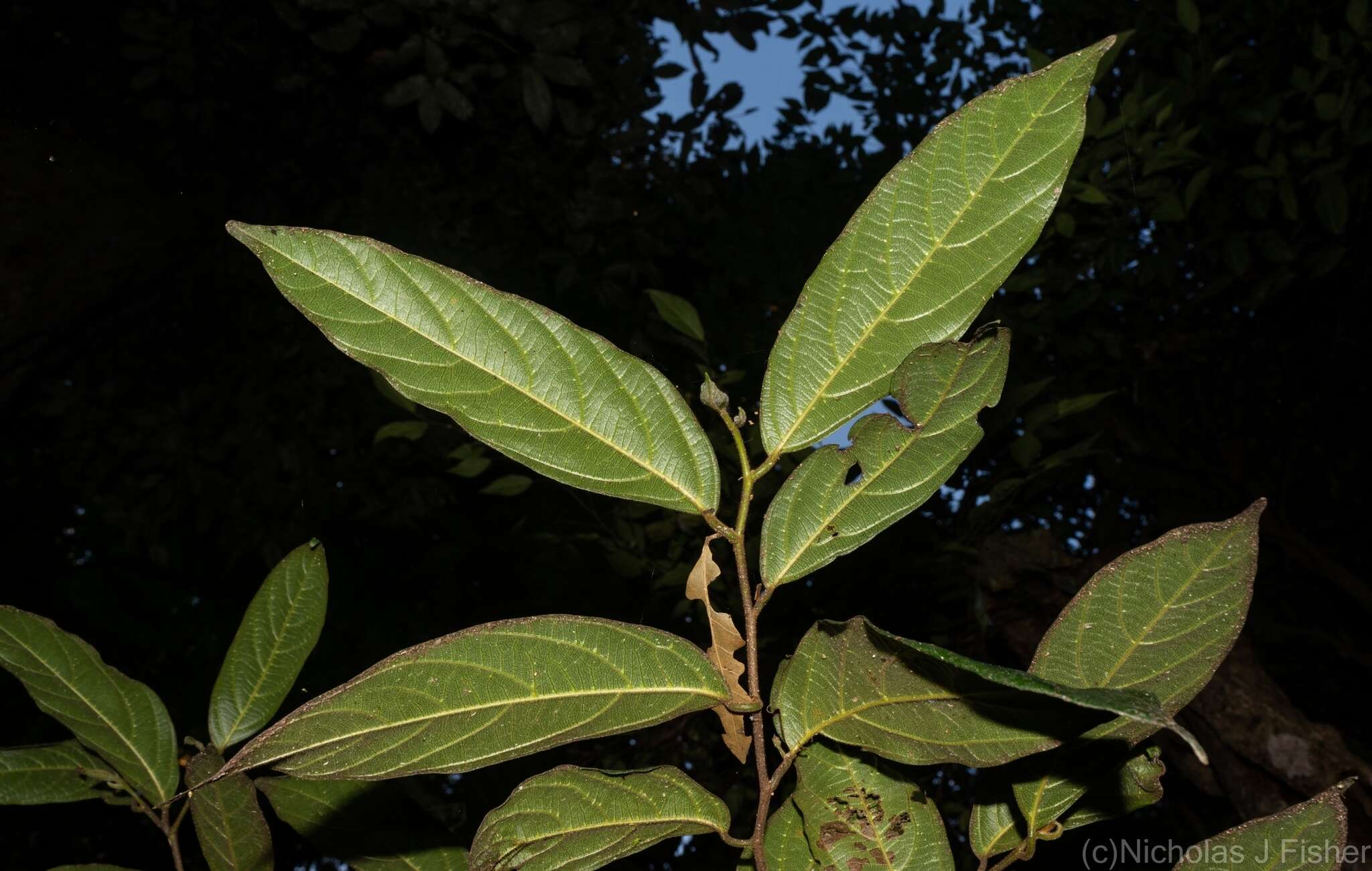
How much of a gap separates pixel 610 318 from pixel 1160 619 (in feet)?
8.60

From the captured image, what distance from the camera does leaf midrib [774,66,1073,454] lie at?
0.41 metres

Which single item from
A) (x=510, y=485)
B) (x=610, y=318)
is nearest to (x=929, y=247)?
(x=510, y=485)

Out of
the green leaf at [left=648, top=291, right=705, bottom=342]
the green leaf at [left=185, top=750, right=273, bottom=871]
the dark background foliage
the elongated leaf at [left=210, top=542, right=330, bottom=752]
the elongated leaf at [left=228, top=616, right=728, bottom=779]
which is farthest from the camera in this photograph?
the dark background foliage

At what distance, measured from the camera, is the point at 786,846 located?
0.47 meters

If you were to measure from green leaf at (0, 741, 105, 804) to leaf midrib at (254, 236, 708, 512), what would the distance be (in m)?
0.47

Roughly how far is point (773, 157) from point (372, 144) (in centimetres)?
164

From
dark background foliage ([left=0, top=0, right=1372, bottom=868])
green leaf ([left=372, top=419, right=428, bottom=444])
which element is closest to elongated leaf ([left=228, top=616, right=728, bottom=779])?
dark background foliage ([left=0, top=0, right=1372, bottom=868])

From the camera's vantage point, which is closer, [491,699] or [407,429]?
[491,699]

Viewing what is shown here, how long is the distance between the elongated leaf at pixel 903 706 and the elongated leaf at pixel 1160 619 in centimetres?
5

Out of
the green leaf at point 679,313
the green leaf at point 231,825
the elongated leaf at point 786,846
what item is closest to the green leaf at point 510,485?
the green leaf at point 679,313

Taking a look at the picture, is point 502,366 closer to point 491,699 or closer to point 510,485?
point 491,699

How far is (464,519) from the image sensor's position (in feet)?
10.5

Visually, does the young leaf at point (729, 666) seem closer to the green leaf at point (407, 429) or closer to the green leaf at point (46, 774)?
the green leaf at point (46, 774)

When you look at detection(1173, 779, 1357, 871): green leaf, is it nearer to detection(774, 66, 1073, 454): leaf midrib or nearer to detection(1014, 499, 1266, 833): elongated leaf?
detection(1014, 499, 1266, 833): elongated leaf
